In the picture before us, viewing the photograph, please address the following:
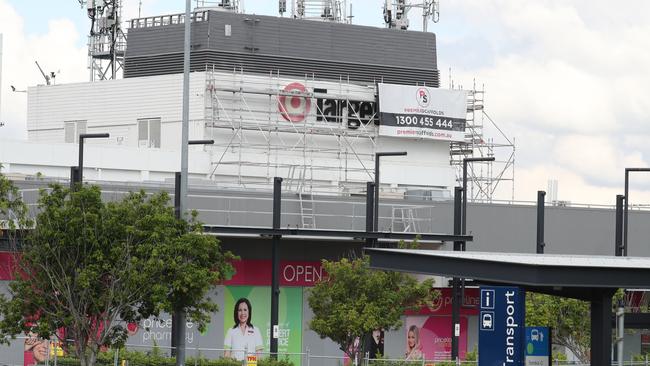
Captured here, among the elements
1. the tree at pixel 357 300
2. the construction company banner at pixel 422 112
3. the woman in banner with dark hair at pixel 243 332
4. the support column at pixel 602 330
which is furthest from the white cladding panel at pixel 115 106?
the support column at pixel 602 330

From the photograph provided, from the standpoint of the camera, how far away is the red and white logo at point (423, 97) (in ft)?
253

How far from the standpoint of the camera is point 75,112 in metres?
79.0

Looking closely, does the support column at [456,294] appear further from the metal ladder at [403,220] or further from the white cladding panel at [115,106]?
the white cladding panel at [115,106]

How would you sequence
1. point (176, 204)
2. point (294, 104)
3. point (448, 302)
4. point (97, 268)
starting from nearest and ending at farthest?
point (97, 268) < point (176, 204) < point (448, 302) < point (294, 104)

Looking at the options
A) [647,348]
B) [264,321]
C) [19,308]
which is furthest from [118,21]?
[19,308]

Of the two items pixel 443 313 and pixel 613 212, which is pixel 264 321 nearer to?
pixel 443 313

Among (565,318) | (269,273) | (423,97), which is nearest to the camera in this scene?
(565,318)

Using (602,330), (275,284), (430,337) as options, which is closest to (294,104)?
(430,337)

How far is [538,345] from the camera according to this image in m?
27.7

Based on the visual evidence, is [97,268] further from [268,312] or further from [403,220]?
[403,220]

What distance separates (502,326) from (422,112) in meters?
52.0

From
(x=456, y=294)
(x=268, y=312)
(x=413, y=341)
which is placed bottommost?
(x=413, y=341)

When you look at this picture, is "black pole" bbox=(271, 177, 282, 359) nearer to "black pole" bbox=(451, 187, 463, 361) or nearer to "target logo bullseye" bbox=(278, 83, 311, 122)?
"black pole" bbox=(451, 187, 463, 361)

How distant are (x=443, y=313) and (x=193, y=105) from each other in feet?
68.1
